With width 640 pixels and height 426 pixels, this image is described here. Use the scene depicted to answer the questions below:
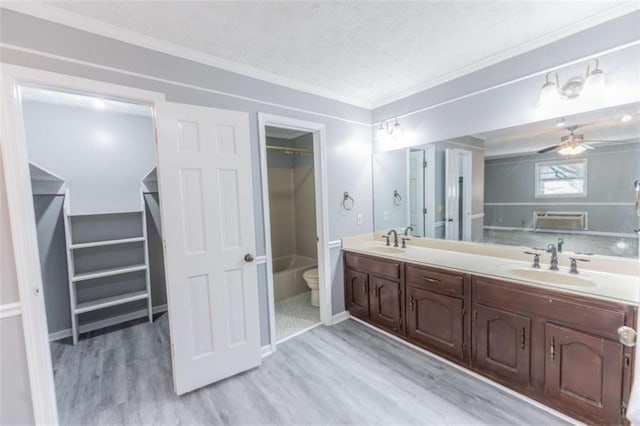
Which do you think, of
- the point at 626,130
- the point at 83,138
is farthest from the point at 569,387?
the point at 83,138

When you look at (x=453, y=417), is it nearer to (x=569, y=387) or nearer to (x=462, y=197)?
(x=569, y=387)

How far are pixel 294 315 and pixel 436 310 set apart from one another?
1.72 metres

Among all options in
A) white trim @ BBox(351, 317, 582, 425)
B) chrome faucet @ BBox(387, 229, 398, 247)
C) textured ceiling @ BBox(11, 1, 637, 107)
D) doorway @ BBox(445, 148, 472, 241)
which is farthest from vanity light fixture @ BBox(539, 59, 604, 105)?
white trim @ BBox(351, 317, 582, 425)

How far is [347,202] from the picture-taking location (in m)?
3.14

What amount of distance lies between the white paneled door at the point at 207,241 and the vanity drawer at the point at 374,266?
1.19m

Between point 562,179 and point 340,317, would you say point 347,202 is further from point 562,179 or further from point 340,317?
point 562,179

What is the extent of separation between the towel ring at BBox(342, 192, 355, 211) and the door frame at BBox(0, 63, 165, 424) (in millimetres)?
2341

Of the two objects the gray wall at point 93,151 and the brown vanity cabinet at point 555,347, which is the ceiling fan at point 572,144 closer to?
the brown vanity cabinet at point 555,347

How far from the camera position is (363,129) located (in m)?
3.27

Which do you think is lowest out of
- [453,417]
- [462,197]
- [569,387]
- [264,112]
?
[453,417]

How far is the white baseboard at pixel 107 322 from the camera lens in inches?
111

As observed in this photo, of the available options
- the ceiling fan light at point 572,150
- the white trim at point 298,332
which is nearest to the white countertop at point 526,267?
the ceiling fan light at point 572,150

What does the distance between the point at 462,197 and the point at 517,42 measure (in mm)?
1313

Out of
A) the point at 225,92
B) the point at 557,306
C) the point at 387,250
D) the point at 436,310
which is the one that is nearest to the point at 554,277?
the point at 557,306
